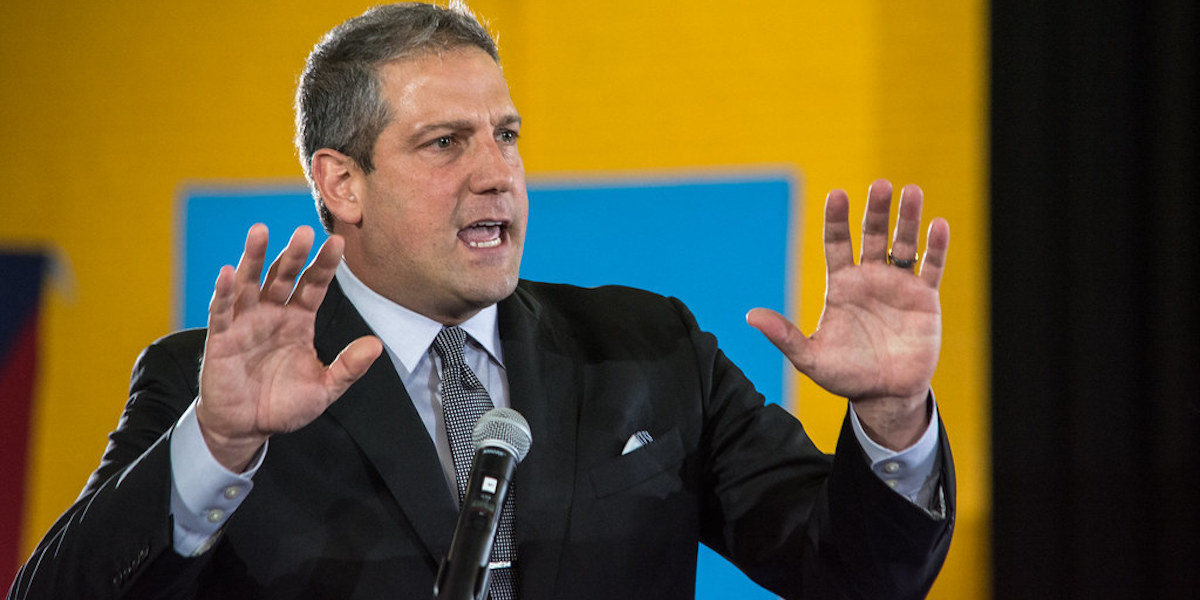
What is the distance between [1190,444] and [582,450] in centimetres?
183

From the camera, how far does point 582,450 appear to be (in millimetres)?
1663

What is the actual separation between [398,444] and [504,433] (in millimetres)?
446

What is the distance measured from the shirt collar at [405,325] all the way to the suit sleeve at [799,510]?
0.33 meters

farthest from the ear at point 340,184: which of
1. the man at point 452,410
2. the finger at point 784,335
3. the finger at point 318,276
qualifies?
the finger at point 784,335

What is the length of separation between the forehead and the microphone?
0.76 metres

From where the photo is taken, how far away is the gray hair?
1.85 meters

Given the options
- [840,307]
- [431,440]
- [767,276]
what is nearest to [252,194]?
[767,276]

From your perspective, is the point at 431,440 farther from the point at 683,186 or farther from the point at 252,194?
the point at 252,194

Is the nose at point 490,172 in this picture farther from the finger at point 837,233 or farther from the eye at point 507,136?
the finger at point 837,233

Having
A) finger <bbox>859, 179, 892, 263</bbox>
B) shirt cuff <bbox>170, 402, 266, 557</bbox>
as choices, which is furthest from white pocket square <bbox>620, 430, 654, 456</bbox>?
shirt cuff <bbox>170, 402, 266, 557</bbox>

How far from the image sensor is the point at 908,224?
139 centimetres

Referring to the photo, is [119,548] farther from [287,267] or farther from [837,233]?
[837,233]

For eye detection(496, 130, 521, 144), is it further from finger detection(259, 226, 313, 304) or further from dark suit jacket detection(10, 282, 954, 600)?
finger detection(259, 226, 313, 304)

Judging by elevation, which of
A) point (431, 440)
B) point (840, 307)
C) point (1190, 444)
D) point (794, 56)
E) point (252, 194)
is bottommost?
point (1190, 444)
